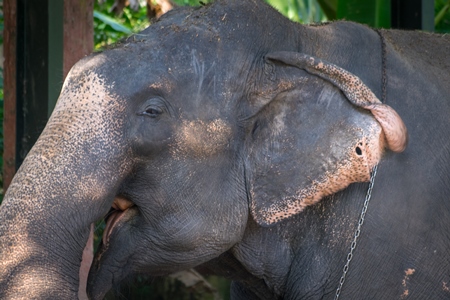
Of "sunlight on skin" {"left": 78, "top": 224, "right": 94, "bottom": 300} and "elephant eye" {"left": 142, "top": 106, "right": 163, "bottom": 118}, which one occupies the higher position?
"elephant eye" {"left": 142, "top": 106, "right": 163, "bottom": 118}

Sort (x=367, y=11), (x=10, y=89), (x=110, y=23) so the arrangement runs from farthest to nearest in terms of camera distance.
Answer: (x=110, y=23)
(x=367, y=11)
(x=10, y=89)

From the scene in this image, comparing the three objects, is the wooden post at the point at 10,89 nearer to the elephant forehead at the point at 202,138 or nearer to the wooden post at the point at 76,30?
the wooden post at the point at 76,30

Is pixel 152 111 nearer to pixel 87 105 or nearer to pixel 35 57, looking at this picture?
pixel 87 105

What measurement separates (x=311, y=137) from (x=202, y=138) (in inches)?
15.0

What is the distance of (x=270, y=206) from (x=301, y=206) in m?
0.11

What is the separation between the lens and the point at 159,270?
10.1ft

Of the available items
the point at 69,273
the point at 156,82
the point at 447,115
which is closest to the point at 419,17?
the point at 447,115

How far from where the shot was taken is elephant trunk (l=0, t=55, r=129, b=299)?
254 cm

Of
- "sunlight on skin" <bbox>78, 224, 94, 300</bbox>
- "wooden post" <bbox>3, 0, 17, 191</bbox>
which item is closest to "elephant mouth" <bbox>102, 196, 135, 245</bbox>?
"sunlight on skin" <bbox>78, 224, 94, 300</bbox>

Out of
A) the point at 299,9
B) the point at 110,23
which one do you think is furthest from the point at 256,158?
the point at 299,9

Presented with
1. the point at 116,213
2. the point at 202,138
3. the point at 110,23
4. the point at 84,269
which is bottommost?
the point at 84,269

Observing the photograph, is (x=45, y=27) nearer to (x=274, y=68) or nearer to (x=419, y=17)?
(x=274, y=68)

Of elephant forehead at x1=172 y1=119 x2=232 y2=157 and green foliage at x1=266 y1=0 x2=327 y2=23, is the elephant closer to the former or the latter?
elephant forehead at x1=172 y1=119 x2=232 y2=157

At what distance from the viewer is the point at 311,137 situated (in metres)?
3.03
